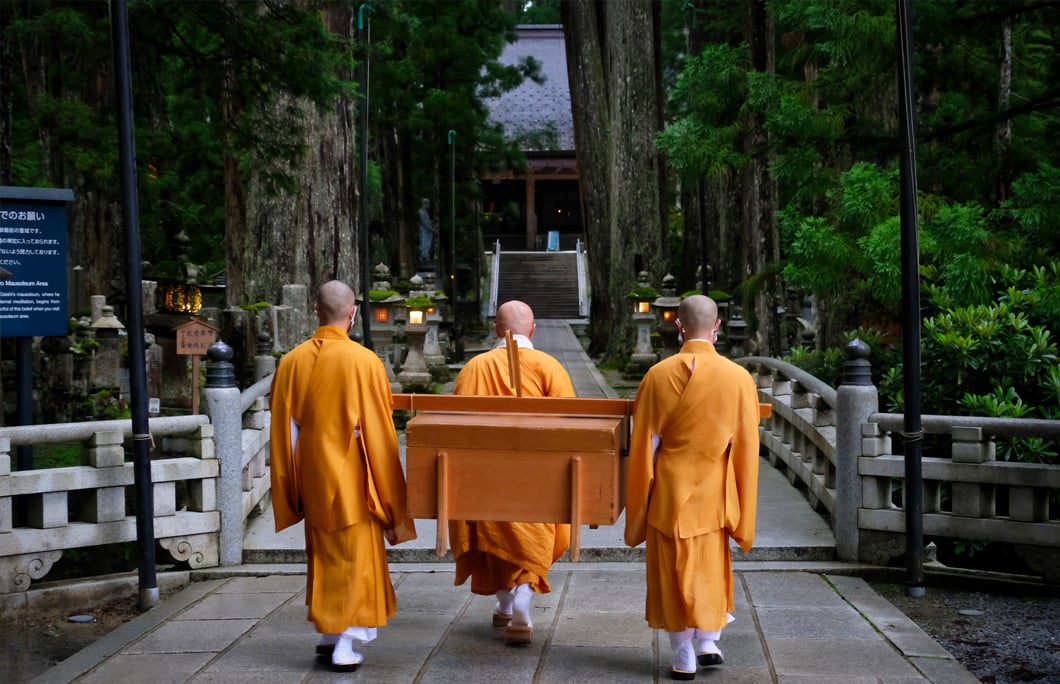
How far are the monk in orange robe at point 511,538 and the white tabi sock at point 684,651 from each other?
83cm

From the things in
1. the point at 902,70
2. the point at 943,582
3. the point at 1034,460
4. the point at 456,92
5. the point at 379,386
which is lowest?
the point at 943,582

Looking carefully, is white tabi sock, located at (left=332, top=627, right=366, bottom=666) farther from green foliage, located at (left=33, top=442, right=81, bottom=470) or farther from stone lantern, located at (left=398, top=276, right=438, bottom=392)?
stone lantern, located at (left=398, top=276, right=438, bottom=392)

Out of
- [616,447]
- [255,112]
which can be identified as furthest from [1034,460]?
[255,112]

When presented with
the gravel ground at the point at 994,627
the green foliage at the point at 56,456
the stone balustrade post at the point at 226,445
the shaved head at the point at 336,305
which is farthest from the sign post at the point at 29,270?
the green foliage at the point at 56,456

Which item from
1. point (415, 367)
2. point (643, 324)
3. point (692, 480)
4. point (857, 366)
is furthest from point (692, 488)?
point (643, 324)

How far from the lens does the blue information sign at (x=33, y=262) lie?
7148 millimetres

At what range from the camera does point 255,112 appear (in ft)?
42.5

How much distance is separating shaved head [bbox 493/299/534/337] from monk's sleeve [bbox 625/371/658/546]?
0.86m

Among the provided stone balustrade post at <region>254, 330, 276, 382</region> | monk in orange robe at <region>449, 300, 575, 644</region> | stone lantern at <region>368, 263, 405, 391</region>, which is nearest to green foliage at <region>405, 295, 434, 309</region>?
stone lantern at <region>368, 263, 405, 391</region>

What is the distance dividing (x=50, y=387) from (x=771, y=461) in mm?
11481

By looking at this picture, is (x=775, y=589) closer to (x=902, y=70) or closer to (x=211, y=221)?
(x=902, y=70)

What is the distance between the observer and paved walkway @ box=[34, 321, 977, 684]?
5.38 meters

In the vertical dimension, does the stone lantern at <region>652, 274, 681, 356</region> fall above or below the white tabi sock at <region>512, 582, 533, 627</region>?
above

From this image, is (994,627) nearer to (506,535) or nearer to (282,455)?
(506,535)
